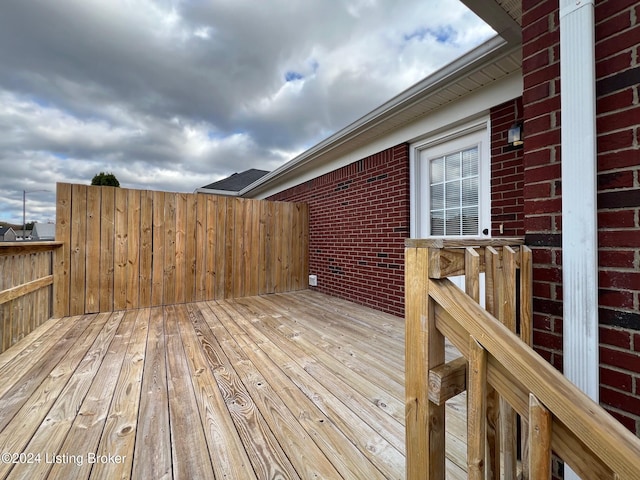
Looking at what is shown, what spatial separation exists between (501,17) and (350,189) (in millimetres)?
2823

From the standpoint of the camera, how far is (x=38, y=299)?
123 inches

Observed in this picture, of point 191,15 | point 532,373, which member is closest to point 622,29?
point 532,373

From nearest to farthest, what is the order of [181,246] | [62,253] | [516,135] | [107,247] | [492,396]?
1. [492,396]
2. [516,135]
3. [62,253]
4. [107,247]
5. [181,246]

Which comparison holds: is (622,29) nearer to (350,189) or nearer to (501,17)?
(501,17)

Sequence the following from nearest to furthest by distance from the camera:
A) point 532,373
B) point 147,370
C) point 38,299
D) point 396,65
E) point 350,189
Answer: point 532,373 < point 147,370 < point 38,299 < point 350,189 < point 396,65

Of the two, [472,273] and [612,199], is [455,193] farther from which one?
[472,273]

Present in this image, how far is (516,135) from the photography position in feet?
7.62

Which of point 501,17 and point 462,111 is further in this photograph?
point 462,111

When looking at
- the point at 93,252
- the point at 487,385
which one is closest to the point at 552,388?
the point at 487,385

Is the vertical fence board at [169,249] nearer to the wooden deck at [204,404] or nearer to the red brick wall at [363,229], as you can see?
the wooden deck at [204,404]

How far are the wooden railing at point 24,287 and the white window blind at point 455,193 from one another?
4.31 meters

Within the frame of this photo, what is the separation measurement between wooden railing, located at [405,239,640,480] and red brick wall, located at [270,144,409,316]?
2560 mm

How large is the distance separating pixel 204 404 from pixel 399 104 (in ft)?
10.9

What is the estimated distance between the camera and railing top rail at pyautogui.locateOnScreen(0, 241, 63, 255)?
2.36m
